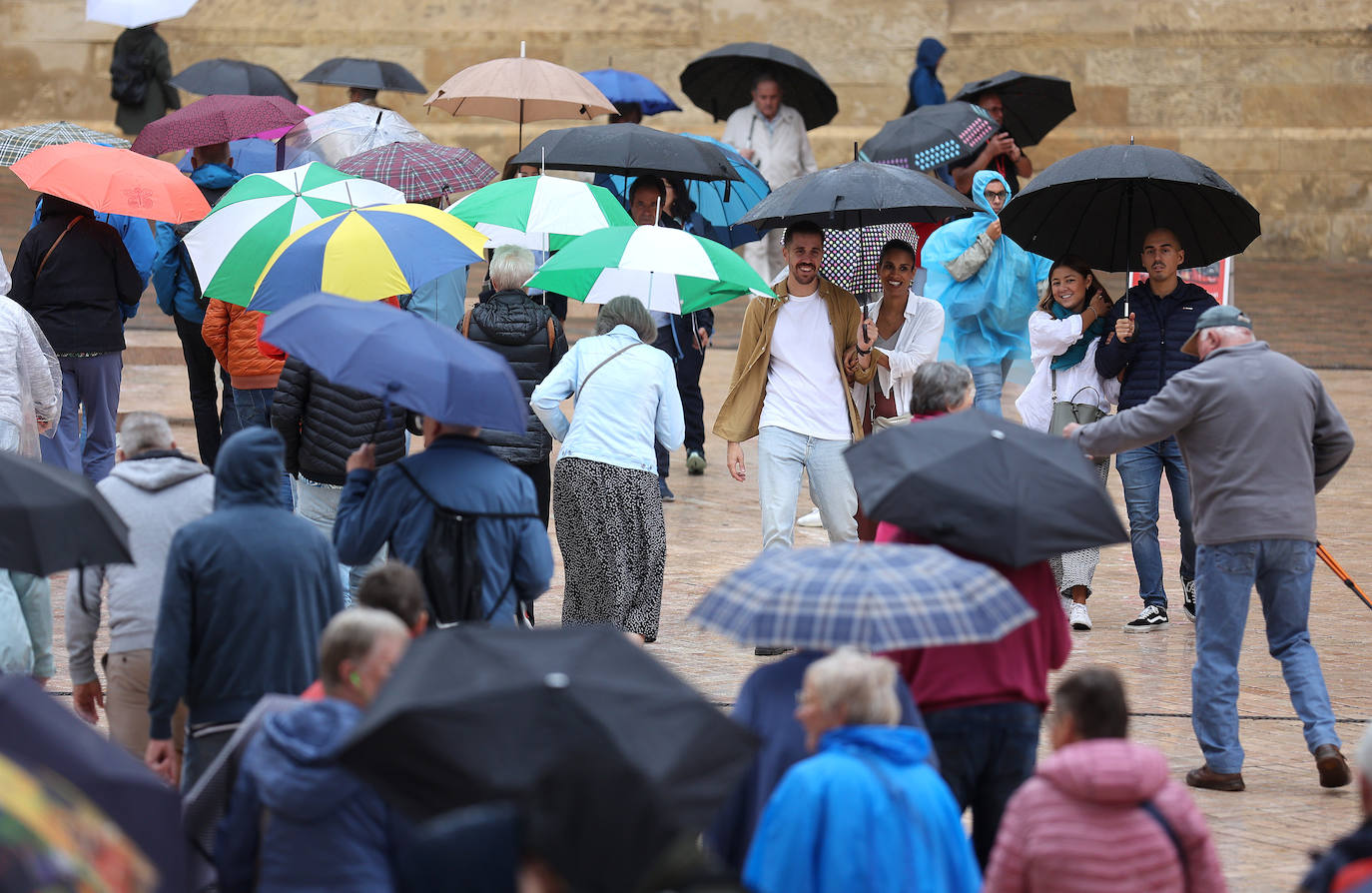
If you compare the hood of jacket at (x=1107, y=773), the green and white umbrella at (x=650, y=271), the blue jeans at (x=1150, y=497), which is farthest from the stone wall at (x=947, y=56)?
the hood of jacket at (x=1107, y=773)

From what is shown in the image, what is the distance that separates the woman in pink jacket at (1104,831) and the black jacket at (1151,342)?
469cm

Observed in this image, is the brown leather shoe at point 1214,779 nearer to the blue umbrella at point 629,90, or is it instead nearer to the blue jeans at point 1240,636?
the blue jeans at point 1240,636

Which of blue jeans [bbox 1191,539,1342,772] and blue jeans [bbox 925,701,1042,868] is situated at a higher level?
blue jeans [bbox 925,701,1042,868]

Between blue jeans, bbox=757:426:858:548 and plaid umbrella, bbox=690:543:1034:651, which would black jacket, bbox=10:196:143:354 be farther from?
plaid umbrella, bbox=690:543:1034:651

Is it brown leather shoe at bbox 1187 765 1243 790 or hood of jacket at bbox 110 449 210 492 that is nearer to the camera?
hood of jacket at bbox 110 449 210 492

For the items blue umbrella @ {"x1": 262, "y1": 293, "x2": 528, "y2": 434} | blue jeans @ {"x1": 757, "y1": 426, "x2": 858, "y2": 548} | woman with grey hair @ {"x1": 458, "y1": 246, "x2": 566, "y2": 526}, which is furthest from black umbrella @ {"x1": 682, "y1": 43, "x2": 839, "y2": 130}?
blue umbrella @ {"x1": 262, "y1": 293, "x2": 528, "y2": 434}

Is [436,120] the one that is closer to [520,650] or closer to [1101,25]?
[1101,25]

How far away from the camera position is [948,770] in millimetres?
4977

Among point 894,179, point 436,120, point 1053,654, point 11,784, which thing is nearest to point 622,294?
point 894,179

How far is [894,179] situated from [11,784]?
20.5 ft

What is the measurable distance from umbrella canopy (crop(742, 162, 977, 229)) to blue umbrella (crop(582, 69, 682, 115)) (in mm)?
6138

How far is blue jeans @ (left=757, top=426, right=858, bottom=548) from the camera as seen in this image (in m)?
8.35

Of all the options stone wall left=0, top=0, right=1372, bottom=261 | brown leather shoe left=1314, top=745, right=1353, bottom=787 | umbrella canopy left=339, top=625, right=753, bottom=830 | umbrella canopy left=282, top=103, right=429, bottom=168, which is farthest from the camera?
stone wall left=0, top=0, right=1372, bottom=261

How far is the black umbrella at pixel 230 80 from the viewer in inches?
585
